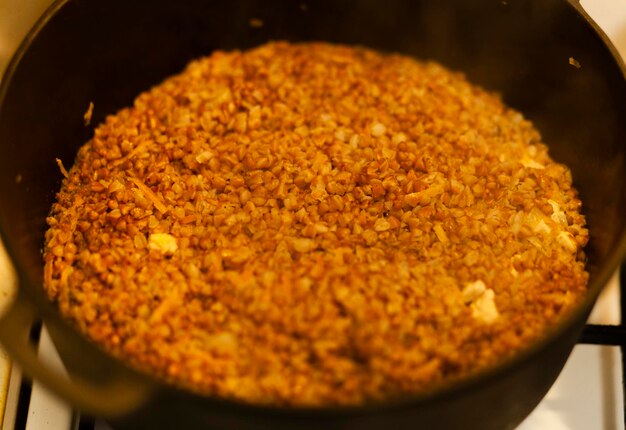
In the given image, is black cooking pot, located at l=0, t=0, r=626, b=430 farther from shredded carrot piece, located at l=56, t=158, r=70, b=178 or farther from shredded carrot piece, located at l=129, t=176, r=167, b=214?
shredded carrot piece, located at l=129, t=176, r=167, b=214

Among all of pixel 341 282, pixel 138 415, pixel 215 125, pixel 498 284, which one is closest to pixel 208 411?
pixel 138 415

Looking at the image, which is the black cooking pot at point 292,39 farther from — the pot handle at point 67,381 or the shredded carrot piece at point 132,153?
the shredded carrot piece at point 132,153

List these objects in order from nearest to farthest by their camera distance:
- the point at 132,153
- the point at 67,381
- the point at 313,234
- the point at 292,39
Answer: the point at 67,381, the point at 313,234, the point at 132,153, the point at 292,39

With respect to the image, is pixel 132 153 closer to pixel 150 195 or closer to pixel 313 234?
pixel 150 195

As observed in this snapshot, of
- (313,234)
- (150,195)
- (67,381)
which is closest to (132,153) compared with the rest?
(150,195)

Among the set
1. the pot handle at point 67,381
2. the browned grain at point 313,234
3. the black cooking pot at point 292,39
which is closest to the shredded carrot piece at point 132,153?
the browned grain at point 313,234

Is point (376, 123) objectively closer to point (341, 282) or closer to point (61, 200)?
point (341, 282)
